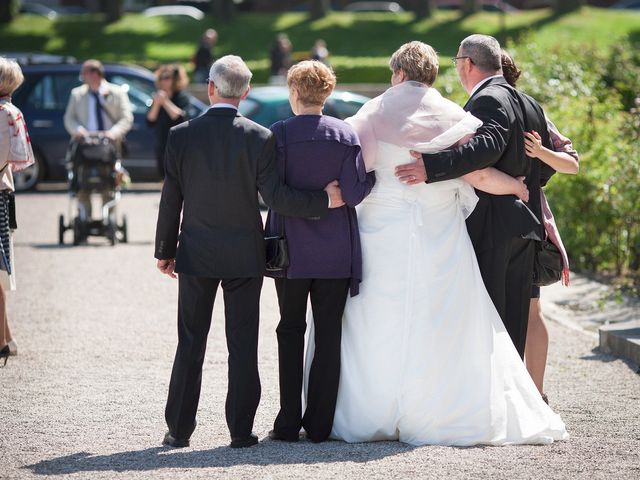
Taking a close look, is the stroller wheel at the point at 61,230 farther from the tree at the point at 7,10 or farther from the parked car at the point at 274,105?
the tree at the point at 7,10

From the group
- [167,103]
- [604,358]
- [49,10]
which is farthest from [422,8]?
[604,358]

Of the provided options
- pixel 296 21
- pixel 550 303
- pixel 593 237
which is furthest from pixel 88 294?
pixel 296 21

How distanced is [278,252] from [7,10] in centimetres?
4305

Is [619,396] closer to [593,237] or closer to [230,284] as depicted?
[230,284]

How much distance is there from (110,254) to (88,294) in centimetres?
243

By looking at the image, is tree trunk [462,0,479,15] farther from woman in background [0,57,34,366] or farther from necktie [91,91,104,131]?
woman in background [0,57,34,366]

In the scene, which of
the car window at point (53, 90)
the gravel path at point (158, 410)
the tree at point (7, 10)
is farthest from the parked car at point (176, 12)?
the gravel path at point (158, 410)

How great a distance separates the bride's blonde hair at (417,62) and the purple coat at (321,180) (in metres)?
0.44

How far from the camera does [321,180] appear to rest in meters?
5.95

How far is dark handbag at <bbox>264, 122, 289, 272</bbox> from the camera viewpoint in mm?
→ 5922

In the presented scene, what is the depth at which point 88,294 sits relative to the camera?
1078 cm

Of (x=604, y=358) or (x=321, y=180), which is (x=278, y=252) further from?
(x=604, y=358)

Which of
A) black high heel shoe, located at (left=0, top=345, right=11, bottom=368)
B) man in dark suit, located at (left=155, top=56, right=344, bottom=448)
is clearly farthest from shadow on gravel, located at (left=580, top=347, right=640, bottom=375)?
black high heel shoe, located at (left=0, top=345, right=11, bottom=368)

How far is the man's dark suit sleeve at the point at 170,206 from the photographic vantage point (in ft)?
19.3
